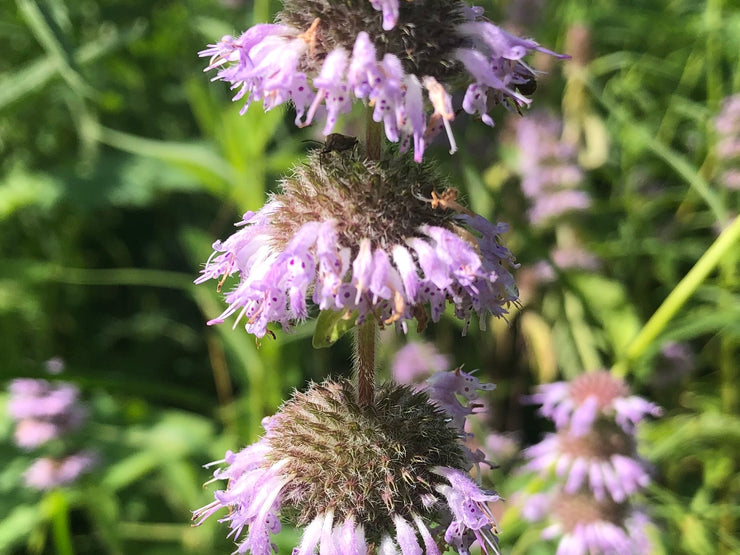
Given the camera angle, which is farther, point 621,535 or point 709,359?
point 709,359

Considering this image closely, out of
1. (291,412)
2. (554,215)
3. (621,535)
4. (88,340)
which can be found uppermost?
(88,340)

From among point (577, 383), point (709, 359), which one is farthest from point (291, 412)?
point (709, 359)

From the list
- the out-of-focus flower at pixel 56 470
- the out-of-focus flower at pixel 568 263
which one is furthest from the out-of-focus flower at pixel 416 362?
the out-of-focus flower at pixel 56 470

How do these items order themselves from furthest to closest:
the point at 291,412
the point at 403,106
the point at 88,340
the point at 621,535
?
the point at 88,340, the point at 621,535, the point at 291,412, the point at 403,106

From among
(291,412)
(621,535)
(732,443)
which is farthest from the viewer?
(732,443)

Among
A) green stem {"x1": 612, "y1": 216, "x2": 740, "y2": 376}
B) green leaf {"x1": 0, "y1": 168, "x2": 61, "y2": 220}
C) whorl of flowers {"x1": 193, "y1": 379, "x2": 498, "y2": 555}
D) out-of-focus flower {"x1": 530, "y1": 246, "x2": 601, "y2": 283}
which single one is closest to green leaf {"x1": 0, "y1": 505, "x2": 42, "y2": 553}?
green leaf {"x1": 0, "y1": 168, "x2": 61, "y2": 220}

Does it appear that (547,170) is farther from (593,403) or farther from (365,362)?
(365,362)

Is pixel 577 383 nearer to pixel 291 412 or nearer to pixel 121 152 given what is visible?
pixel 291 412

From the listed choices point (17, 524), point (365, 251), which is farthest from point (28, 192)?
point (365, 251)

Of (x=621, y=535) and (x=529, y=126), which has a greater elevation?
(x=529, y=126)
